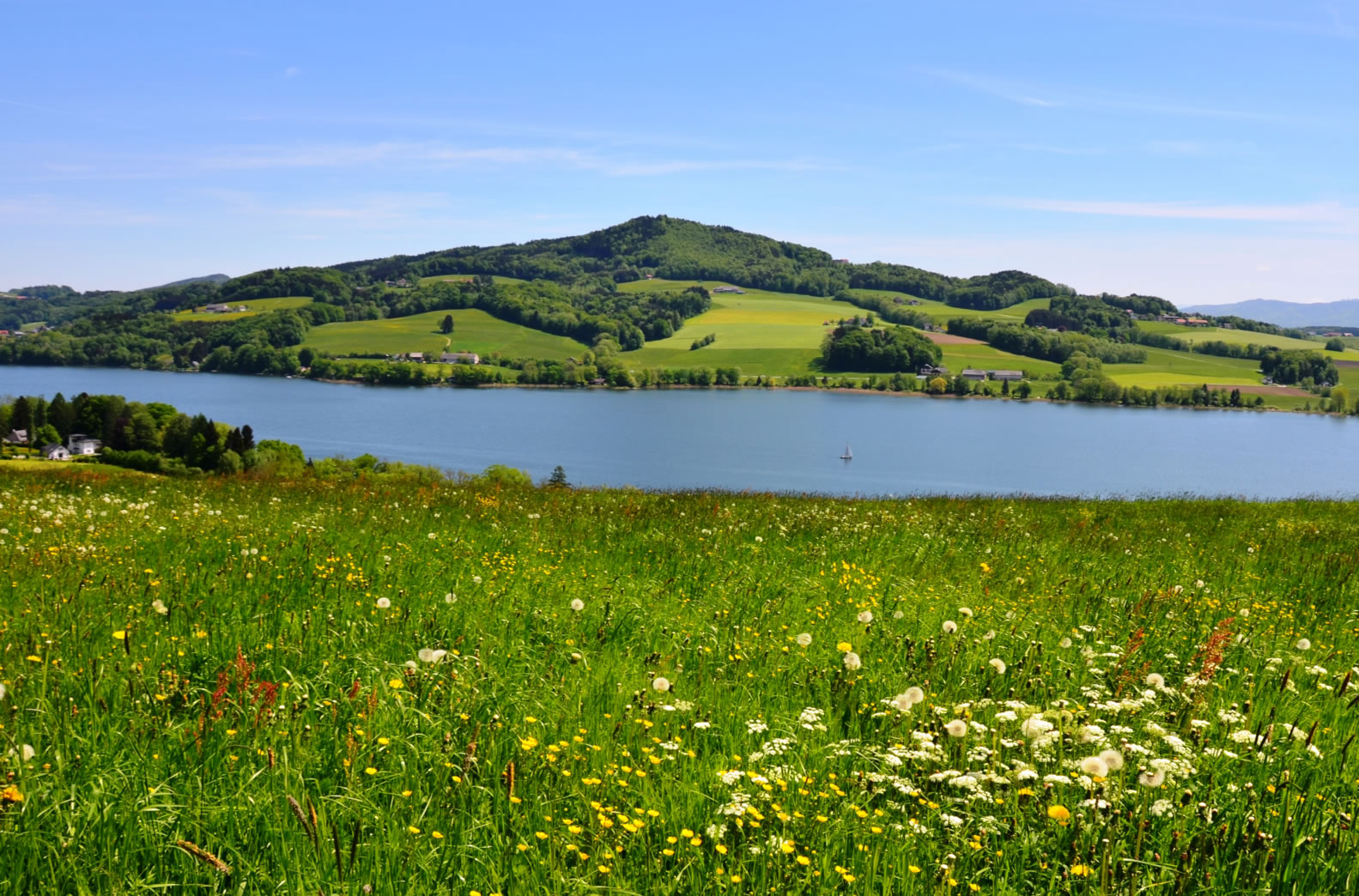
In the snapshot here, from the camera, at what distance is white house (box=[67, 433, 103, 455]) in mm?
95938

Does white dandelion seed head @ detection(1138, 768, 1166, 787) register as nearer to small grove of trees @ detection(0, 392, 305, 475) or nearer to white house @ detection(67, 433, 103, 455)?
small grove of trees @ detection(0, 392, 305, 475)

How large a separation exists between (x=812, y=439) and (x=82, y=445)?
4037 inches

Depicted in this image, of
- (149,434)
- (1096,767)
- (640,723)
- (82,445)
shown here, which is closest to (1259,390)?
(149,434)

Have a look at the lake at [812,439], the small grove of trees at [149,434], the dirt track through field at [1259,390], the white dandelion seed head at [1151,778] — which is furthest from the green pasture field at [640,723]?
the dirt track through field at [1259,390]

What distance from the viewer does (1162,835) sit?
3701mm

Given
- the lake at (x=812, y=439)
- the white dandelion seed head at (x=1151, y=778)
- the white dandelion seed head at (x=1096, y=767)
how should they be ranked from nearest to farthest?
the white dandelion seed head at (x=1151, y=778) < the white dandelion seed head at (x=1096, y=767) < the lake at (x=812, y=439)

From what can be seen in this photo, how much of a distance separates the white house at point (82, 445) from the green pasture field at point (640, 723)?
350ft

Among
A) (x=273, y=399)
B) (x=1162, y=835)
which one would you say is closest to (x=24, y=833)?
(x=1162, y=835)

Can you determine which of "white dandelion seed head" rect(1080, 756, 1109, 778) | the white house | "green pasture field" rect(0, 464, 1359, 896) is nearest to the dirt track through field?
the white house

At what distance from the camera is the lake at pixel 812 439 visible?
10319cm

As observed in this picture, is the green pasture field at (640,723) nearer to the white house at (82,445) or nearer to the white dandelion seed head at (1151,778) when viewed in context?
the white dandelion seed head at (1151,778)

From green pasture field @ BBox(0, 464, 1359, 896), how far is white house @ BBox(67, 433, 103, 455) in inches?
4202

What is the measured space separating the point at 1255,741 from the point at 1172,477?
388ft

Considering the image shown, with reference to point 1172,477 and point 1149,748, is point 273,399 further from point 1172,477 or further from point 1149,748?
point 1149,748
